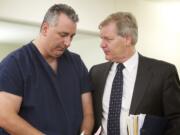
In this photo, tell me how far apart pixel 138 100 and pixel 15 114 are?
26.2 inches

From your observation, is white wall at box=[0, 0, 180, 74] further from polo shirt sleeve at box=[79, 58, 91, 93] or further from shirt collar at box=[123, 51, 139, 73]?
polo shirt sleeve at box=[79, 58, 91, 93]

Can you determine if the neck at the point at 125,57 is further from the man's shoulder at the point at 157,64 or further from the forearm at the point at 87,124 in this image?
the forearm at the point at 87,124

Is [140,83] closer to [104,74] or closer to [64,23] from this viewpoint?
[104,74]

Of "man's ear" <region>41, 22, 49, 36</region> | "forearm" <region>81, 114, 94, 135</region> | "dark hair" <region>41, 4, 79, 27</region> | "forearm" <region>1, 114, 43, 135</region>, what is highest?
"dark hair" <region>41, 4, 79, 27</region>

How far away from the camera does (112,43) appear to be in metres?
1.87

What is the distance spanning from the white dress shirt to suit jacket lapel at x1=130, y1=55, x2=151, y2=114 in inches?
1.1

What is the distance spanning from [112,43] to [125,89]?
266mm

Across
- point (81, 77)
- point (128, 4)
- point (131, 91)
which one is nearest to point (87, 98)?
point (81, 77)

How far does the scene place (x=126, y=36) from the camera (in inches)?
75.0

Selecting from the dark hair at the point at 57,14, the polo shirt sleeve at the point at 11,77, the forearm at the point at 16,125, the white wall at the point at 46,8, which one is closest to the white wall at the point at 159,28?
the white wall at the point at 46,8

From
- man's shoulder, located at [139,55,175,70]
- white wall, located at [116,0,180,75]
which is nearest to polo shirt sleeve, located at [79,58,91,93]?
man's shoulder, located at [139,55,175,70]

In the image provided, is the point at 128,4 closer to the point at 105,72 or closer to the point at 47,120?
the point at 105,72

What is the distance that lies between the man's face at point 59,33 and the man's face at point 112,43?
0.42 metres

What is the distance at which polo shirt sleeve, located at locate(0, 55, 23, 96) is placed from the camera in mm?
1355
